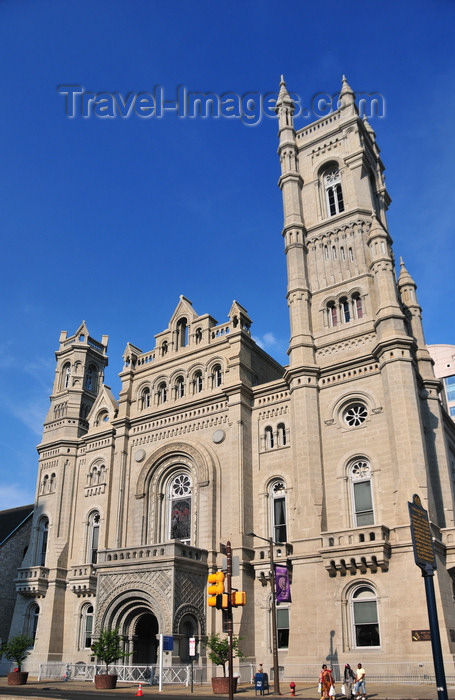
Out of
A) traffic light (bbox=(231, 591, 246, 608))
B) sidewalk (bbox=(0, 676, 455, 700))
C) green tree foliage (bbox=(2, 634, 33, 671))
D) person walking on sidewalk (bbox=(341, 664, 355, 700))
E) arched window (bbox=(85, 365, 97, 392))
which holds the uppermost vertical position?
arched window (bbox=(85, 365, 97, 392))

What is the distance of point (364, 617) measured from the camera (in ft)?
101

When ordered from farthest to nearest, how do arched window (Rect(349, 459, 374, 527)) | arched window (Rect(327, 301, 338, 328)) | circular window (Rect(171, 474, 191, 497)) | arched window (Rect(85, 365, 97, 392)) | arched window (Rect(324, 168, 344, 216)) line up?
arched window (Rect(85, 365, 97, 392)) < arched window (Rect(324, 168, 344, 216)) < circular window (Rect(171, 474, 191, 497)) < arched window (Rect(327, 301, 338, 328)) < arched window (Rect(349, 459, 374, 527))

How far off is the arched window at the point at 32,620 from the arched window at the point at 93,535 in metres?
5.26

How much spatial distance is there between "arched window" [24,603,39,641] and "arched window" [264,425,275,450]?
21.6 metres

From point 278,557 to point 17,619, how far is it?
2209 centimetres

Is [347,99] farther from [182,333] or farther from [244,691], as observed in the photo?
[244,691]

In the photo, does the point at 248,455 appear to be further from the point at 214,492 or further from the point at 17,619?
the point at 17,619

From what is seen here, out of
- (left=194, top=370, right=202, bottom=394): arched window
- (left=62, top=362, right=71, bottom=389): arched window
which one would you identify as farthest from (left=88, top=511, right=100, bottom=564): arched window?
(left=62, top=362, right=71, bottom=389): arched window

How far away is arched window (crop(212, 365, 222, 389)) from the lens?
43.7 m

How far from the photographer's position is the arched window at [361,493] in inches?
1318

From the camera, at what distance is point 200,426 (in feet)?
140

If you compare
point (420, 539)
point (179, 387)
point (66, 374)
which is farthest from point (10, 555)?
point (420, 539)

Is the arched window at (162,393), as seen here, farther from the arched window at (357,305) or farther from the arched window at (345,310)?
the arched window at (357,305)

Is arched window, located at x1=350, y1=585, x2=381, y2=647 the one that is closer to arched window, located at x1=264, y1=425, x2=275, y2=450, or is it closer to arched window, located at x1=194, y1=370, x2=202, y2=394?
arched window, located at x1=264, y1=425, x2=275, y2=450
